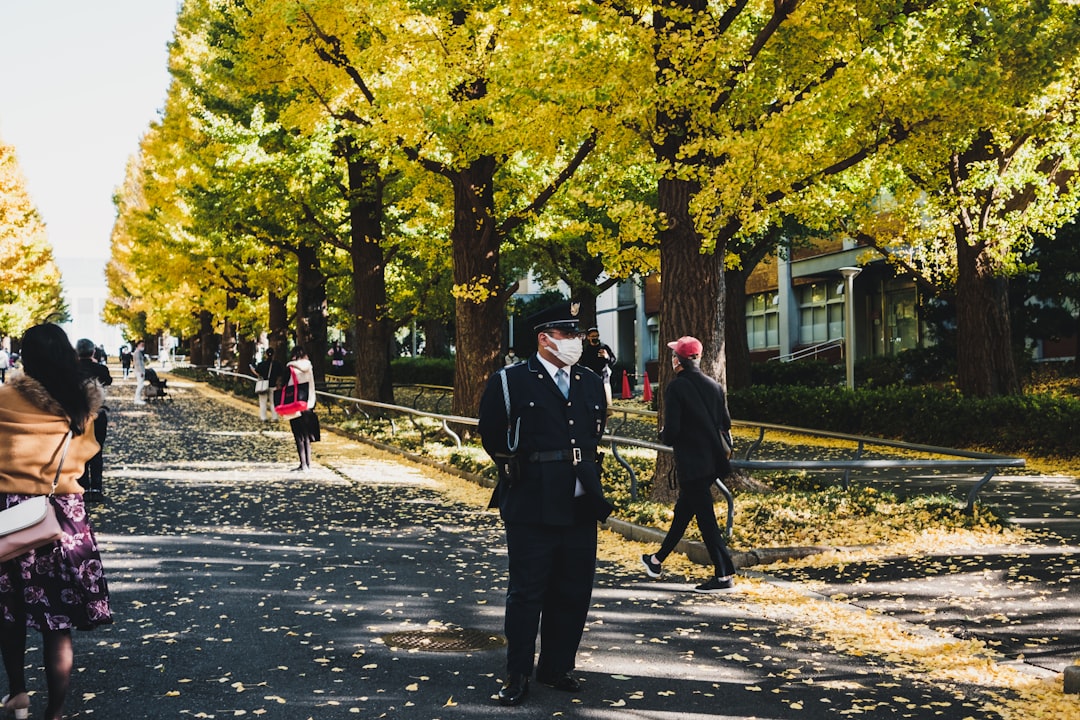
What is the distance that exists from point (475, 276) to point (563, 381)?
13.1 metres

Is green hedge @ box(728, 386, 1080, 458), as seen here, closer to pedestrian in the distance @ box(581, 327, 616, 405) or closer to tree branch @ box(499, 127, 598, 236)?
pedestrian in the distance @ box(581, 327, 616, 405)

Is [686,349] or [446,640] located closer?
[446,640]

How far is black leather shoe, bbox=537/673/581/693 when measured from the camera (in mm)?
5758

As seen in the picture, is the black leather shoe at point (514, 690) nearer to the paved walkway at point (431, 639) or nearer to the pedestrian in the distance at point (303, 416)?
the paved walkway at point (431, 639)

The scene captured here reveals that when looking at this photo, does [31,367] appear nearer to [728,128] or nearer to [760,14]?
[728,128]

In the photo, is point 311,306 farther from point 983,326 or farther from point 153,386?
point 983,326

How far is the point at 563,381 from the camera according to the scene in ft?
19.5

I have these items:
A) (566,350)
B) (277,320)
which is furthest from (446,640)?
(277,320)

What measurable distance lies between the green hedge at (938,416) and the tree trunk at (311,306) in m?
12.9

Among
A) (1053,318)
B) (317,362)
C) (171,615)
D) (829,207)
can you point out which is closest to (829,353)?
(1053,318)

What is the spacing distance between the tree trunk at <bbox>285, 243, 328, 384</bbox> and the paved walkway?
1966cm

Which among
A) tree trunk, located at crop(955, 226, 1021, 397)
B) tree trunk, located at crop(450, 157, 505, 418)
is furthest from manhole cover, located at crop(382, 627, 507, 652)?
tree trunk, located at crop(955, 226, 1021, 397)

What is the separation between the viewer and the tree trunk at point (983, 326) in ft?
66.1

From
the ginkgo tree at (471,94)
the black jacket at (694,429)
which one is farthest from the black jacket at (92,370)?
the ginkgo tree at (471,94)
